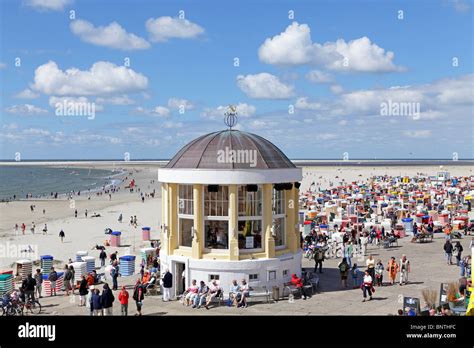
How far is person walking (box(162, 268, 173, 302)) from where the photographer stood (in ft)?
55.8

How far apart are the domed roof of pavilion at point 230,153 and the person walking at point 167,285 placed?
3.74 metres

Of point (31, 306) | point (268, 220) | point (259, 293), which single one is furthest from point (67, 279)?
point (268, 220)

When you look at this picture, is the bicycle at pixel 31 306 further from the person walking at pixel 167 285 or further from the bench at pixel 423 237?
the bench at pixel 423 237

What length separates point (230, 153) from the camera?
58.0ft

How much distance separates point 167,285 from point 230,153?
4970 millimetres

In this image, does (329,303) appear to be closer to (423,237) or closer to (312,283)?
(312,283)

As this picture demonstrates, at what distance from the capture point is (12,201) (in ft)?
236

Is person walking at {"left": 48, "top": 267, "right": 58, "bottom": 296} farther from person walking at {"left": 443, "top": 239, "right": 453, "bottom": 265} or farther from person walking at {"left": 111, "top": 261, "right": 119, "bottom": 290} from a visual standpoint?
person walking at {"left": 443, "top": 239, "right": 453, "bottom": 265}

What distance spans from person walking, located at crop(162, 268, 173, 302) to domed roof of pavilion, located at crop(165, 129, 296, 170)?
3739 mm

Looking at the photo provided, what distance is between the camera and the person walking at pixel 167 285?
17.0m

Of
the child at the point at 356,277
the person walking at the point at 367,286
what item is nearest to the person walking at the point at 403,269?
the child at the point at 356,277
